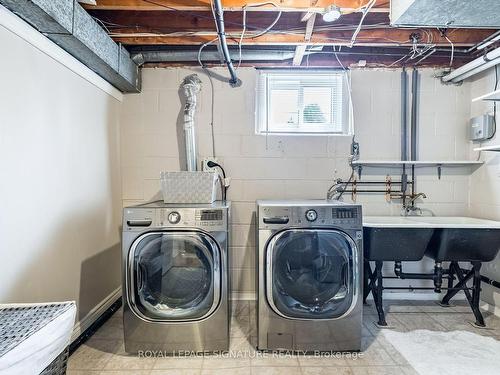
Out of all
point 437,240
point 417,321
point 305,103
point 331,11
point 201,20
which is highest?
point 201,20

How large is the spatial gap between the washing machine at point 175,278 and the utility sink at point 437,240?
3.96 ft

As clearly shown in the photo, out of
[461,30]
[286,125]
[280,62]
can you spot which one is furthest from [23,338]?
[461,30]

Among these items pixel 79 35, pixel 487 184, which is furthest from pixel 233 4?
pixel 487 184

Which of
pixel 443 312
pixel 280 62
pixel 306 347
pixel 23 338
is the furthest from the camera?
pixel 280 62

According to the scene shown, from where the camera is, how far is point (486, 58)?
2385 mm

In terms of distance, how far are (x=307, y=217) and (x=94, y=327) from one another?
6.13 feet

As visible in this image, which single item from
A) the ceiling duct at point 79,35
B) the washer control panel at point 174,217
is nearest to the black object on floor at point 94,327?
the washer control panel at point 174,217

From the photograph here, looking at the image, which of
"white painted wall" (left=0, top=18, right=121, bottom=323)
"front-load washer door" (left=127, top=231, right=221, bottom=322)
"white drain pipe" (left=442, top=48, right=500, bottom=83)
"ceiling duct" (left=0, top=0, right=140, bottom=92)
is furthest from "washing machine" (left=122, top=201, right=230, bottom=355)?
"white drain pipe" (left=442, top=48, right=500, bottom=83)

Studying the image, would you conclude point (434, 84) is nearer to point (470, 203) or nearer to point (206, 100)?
point (470, 203)

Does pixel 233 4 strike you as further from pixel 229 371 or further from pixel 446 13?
pixel 229 371

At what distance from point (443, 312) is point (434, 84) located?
2144mm

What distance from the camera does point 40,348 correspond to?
1.20m

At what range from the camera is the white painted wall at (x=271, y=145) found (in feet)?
9.69

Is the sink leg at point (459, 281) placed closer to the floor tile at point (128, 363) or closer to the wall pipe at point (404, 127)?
the wall pipe at point (404, 127)
